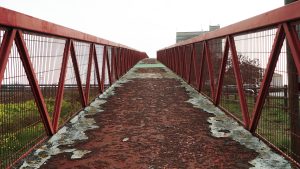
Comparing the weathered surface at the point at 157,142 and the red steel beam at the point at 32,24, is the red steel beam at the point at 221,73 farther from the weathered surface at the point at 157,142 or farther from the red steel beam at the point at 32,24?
the red steel beam at the point at 32,24

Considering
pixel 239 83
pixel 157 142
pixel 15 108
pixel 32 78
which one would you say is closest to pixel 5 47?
pixel 32 78

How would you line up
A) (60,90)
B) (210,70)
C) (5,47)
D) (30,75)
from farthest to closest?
(210,70)
(60,90)
(30,75)
(5,47)

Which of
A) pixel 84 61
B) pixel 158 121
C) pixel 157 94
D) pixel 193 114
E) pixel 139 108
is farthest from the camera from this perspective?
pixel 157 94

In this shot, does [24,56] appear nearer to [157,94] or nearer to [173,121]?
[173,121]

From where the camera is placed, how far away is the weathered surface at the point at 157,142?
110 inches

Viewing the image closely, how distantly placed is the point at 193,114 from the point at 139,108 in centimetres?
96

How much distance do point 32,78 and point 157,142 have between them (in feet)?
4.78

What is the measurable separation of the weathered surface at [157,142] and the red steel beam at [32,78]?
0.79 ft

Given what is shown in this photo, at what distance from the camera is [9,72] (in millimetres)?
2758

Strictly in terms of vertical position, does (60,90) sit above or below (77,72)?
below

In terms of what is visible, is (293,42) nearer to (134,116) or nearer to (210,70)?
(134,116)

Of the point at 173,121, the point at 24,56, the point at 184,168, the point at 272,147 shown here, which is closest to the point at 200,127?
the point at 173,121

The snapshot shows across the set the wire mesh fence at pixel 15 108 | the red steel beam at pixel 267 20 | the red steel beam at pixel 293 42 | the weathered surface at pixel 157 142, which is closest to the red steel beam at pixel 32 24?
→ the wire mesh fence at pixel 15 108

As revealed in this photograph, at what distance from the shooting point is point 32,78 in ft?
10.1
